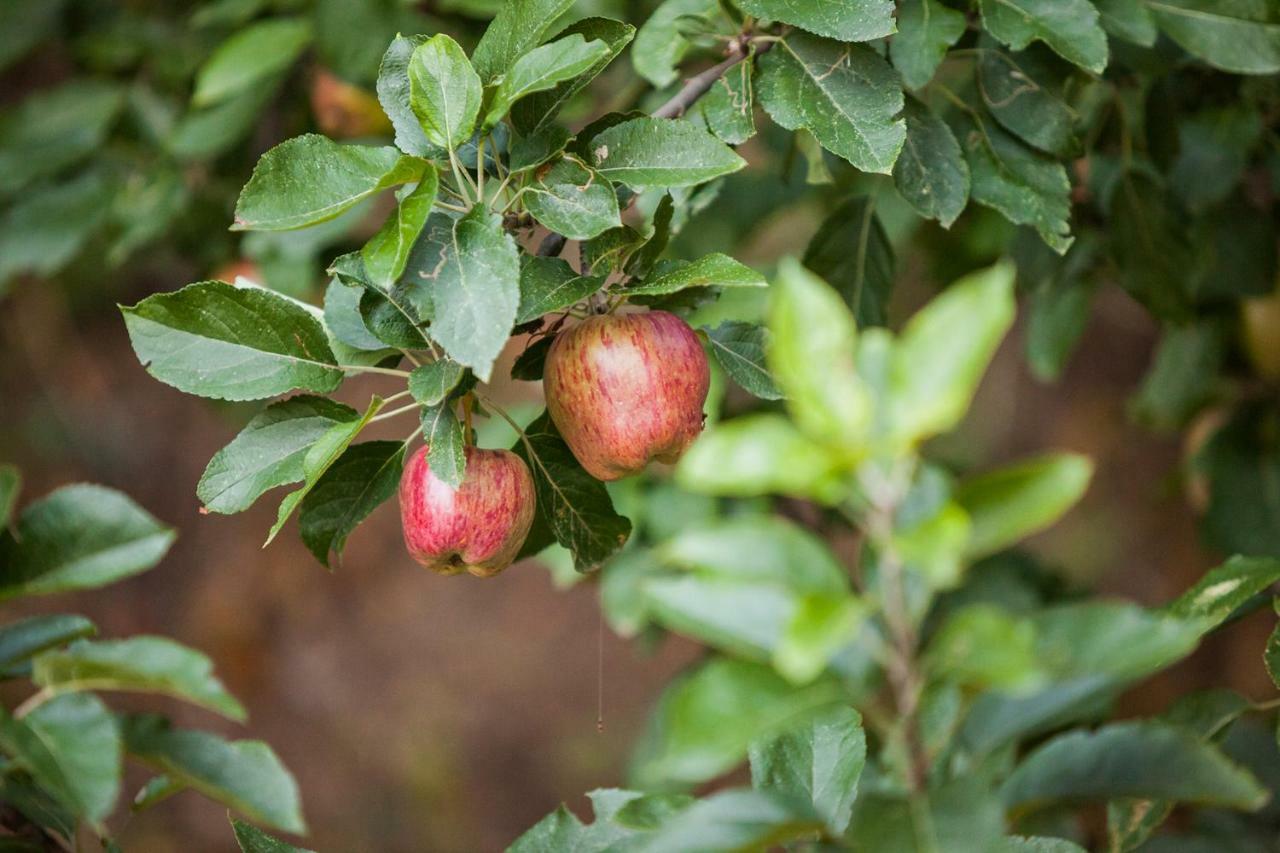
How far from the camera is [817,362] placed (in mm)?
385

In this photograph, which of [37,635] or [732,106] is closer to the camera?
[37,635]

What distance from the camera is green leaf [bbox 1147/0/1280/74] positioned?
854 millimetres

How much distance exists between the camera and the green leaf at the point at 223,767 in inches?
20.9

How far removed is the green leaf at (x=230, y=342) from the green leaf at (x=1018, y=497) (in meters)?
0.42

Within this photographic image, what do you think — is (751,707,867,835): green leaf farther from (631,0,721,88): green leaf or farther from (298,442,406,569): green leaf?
(631,0,721,88): green leaf

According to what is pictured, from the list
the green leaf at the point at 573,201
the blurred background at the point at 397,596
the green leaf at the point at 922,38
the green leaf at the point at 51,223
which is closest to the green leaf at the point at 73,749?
the green leaf at the point at 573,201

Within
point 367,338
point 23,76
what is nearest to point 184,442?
point 23,76

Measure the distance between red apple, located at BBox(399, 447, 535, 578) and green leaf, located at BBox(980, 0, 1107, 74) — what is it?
0.43 meters

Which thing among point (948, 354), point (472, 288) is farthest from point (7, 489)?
point (948, 354)

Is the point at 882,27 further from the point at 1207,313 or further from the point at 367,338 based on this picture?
the point at 1207,313

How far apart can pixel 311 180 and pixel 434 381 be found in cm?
14

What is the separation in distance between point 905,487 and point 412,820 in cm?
207

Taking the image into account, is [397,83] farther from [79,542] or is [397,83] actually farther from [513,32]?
[79,542]

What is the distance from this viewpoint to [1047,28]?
757 mm
